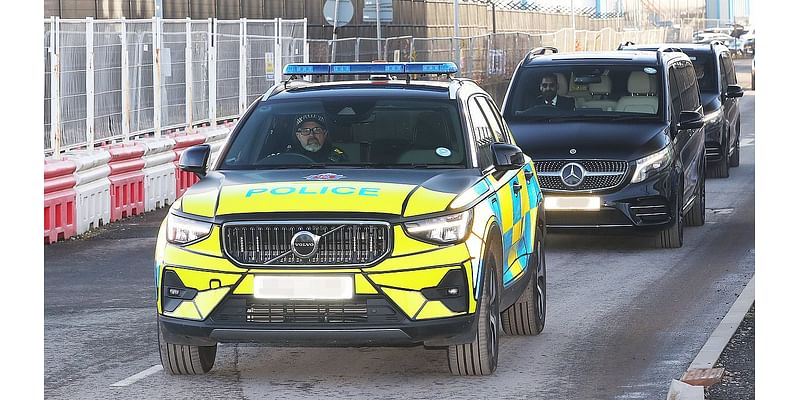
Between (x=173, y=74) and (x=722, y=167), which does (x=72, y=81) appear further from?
(x=722, y=167)

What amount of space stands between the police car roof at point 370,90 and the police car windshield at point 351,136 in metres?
0.07

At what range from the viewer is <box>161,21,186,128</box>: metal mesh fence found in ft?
73.3

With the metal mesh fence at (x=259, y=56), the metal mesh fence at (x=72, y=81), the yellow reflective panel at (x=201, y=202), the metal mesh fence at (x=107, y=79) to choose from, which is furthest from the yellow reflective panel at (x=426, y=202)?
the metal mesh fence at (x=259, y=56)

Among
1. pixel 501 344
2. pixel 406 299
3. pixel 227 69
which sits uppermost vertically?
pixel 227 69

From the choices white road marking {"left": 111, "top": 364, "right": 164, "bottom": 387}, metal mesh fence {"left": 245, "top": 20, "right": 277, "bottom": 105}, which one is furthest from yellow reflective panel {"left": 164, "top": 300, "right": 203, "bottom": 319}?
metal mesh fence {"left": 245, "top": 20, "right": 277, "bottom": 105}

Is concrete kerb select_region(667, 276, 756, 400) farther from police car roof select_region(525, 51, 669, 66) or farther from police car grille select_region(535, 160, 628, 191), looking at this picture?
police car roof select_region(525, 51, 669, 66)

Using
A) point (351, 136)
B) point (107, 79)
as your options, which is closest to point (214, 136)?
point (107, 79)

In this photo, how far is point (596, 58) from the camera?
56.7ft

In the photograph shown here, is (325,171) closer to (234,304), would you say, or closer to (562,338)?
(234,304)

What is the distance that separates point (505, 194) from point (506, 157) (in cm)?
22

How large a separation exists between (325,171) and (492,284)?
115cm
